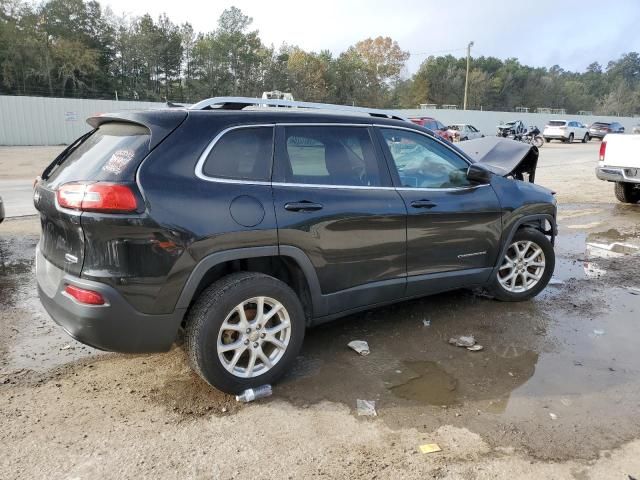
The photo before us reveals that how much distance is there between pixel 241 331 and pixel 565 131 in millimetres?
40873

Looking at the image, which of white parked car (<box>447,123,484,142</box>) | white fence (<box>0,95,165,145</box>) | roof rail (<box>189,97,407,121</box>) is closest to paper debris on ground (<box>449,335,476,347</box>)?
roof rail (<box>189,97,407,121</box>)

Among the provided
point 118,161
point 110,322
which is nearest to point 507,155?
point 118,161

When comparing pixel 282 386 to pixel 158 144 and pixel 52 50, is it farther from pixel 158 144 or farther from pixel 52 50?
pixel 52 50

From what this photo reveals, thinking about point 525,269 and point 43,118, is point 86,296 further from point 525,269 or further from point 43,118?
point 43,118

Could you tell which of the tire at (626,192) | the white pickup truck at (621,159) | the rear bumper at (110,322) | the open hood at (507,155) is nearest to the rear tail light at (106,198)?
the rear bumper at (110,322)

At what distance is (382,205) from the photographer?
3807 mm

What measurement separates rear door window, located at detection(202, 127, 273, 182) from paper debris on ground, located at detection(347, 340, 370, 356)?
1.55 metres

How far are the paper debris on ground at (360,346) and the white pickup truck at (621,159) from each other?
334 inches

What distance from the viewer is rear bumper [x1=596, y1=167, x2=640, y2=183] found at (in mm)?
10320

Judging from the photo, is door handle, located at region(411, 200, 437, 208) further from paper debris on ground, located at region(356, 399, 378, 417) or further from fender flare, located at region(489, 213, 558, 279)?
paper debris on ground, located at region(356, 399, 378, 417)

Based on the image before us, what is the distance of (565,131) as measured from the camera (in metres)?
38.5

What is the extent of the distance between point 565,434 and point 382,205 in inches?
73.6

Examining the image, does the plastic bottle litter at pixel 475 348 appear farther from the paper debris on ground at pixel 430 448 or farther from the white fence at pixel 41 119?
the white fence at pixel 41 119

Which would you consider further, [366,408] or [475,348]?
[475,348]
